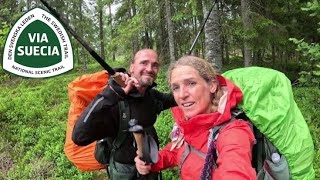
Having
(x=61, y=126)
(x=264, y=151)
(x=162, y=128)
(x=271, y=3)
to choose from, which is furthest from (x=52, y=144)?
(x=271, y=3)

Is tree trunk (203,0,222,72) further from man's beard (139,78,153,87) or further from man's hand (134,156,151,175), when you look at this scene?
man's hand (134,156,151,175)

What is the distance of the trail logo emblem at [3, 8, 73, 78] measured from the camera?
22.5 feet

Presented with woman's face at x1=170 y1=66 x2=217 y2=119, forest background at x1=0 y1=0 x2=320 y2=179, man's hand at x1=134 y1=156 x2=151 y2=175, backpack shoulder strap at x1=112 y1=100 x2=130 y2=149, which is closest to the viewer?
woman's face at x1=170 y1=66 x2=217 y2=119

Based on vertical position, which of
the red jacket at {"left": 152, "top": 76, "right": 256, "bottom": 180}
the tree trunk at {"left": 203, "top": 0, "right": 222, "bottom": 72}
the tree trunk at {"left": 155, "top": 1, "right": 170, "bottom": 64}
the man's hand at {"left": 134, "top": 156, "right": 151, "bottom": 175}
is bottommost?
the man's hand at {"left": 134, "top": 156, "right": 151, "bottom": 175}

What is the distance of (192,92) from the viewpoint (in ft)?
7.36

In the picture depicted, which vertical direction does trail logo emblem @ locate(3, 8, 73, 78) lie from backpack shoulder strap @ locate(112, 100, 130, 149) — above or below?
above

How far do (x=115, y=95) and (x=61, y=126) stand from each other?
28.7 ft

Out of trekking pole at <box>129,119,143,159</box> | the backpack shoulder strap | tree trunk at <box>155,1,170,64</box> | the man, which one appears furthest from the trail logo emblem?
tree trunk at <box>155,1,170,64</box>

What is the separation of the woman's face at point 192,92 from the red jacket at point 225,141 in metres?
0.10

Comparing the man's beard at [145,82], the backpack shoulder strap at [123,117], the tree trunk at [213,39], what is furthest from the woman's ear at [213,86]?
the tree trunk at [213,39]

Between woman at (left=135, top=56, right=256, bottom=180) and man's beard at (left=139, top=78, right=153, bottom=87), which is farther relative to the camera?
man's beard at (left=139, top=78, right=153, bottom=87)

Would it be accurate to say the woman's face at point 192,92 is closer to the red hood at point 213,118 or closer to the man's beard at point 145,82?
the red hood at point 213,118

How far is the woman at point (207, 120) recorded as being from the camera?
1.86 m

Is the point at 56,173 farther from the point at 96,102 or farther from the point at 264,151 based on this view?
the point at 264,151
